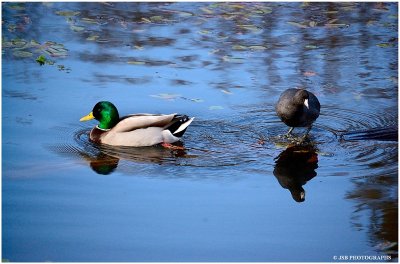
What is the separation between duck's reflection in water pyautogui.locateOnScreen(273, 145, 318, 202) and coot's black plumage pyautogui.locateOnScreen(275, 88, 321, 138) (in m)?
0.34

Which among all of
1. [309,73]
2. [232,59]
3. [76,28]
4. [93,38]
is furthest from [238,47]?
[76,28]

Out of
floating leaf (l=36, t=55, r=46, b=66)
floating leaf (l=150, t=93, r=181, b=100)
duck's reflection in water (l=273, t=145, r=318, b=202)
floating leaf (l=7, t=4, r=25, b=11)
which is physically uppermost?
floating leaf (l=7, t=4, r=25, b=11)

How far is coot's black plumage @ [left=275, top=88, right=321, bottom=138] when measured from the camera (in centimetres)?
866

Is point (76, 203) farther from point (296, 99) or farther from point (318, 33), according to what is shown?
point (318, 33)

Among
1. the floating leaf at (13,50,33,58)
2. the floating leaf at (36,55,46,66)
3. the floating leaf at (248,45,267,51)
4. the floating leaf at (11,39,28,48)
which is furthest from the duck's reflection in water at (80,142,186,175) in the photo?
the floating leaf at (248,45,267,51)

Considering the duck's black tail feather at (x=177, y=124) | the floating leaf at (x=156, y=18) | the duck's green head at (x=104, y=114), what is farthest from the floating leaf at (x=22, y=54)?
the duck's black tail feather at (x=177, y=124)

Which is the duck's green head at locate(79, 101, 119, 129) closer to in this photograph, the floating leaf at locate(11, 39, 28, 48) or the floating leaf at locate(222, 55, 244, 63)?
the floating leaf at locate(222, 55, 244, 63)

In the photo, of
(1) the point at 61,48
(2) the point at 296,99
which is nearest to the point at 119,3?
(1) the point at 61,48

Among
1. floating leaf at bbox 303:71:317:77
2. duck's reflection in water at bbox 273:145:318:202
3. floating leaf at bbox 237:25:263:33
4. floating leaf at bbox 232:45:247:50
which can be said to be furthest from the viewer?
floating leaf at bbox 237:25:263:33

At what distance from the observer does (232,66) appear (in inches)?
428

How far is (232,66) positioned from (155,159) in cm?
306

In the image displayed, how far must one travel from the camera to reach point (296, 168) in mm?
7973

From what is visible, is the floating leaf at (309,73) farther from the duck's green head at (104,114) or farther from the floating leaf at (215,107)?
the duck's green head at (104,114)

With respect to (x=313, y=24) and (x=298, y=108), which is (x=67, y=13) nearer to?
(x=313, y=24)
